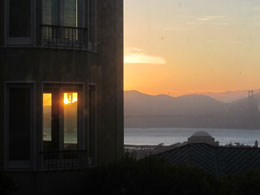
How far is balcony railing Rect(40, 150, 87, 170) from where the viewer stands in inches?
414

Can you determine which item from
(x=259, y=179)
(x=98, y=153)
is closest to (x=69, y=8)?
(x=98, y=153)

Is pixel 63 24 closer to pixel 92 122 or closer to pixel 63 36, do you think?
pixel 63 36

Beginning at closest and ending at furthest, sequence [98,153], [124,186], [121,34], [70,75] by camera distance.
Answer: [124,186], [70,75], [98,153], [121,34]

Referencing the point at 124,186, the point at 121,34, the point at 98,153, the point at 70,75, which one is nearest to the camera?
the point at 124,186

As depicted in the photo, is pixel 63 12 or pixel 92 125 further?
pixel 92 125

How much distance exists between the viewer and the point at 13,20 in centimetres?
1067

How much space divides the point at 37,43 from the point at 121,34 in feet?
9.52

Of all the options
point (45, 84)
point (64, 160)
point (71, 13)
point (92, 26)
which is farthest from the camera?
point (92, 26)

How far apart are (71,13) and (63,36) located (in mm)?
518

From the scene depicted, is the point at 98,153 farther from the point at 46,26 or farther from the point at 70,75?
the point at 46,26

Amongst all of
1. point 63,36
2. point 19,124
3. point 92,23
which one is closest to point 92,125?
point 19,124

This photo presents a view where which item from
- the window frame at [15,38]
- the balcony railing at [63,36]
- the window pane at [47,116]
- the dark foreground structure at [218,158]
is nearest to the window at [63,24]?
the balcony railing at [63,36]

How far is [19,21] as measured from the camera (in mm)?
10688

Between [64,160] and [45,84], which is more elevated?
[45,84]
